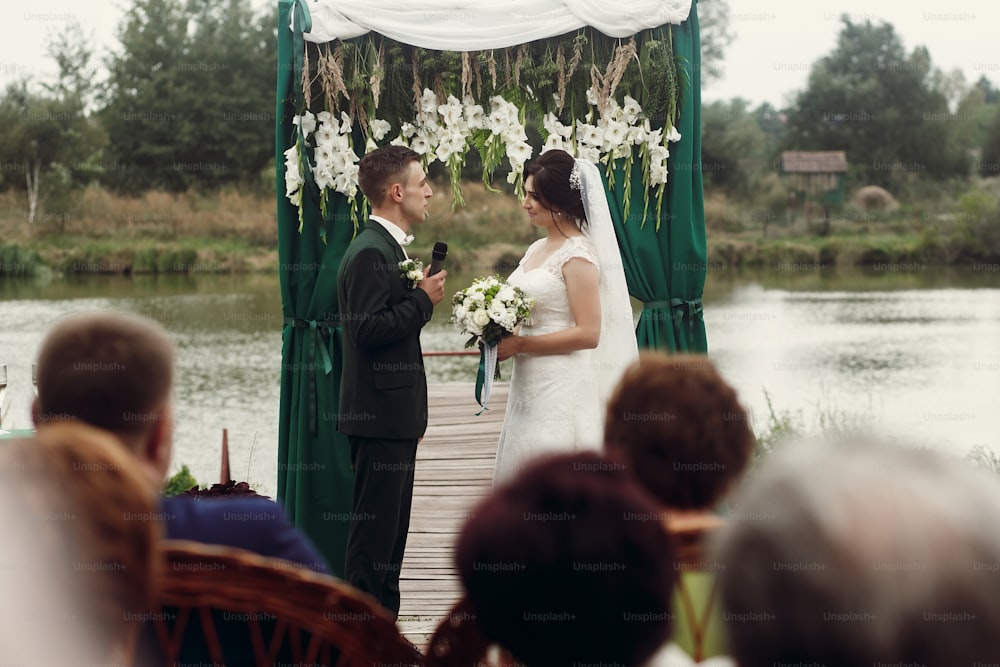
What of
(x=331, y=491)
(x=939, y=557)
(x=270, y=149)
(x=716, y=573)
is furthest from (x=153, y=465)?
(x=270, y=149)

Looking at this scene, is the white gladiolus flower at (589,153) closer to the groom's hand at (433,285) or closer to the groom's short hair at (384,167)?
the groom's short hair at (384,167)

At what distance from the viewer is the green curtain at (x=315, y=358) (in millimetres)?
5176

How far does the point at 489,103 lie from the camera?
17.4ft

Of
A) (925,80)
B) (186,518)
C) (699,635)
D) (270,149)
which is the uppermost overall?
(925,80)

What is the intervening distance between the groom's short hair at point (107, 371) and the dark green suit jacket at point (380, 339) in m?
2.35

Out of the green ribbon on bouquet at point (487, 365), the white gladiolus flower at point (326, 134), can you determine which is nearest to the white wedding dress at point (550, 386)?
the green ribbon on bouquet at point (487, 365)

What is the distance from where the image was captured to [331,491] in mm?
5215

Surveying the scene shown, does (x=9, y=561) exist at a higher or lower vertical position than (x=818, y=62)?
lower

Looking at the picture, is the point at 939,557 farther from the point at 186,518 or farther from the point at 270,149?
the point at 270,149

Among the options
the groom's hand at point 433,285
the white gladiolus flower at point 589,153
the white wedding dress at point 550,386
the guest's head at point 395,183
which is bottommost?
the white wedding dress at point 550,386

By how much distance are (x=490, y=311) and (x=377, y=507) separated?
2.93ft

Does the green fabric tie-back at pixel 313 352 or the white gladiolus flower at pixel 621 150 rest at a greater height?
the white gladiolus flower at pixel 621 150

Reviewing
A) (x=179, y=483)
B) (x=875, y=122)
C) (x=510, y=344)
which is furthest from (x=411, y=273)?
(x=875, y=122)

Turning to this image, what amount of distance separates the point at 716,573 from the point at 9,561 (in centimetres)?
77
